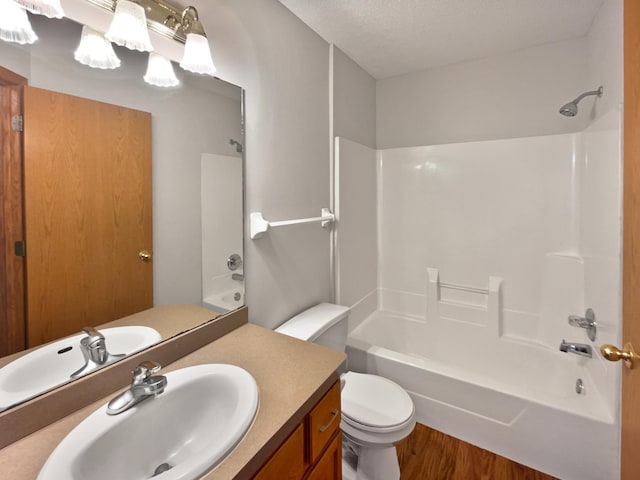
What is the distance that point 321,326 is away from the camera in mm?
1588

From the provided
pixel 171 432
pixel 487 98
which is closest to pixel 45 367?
pixel 171 432

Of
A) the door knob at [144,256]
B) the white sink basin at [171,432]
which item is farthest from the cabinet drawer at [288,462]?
the door knob at [144,256]

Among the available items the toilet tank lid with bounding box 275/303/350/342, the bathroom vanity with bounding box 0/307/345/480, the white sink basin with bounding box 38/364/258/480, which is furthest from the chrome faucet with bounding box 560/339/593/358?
the white sink basin with bounding box 38/364/258/480

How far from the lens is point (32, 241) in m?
0.77

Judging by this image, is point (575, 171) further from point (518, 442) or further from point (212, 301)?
point (212, 301)

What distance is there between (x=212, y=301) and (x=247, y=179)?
0.58m

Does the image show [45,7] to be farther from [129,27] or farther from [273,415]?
[273,415]

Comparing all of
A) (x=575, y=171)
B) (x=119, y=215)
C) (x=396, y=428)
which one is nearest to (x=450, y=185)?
(x=575, y=171)

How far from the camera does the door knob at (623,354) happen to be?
72 cm

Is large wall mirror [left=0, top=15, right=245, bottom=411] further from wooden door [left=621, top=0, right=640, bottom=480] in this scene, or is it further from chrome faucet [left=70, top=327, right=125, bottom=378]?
wooden door [left=621, top=0, right=640, bottom=480]

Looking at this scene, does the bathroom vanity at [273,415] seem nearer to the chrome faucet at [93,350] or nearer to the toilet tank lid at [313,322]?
the chrome faucet at [93,350]

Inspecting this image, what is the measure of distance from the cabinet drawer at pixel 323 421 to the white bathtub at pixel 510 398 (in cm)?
98

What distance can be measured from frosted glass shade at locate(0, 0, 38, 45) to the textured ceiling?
3.95ft

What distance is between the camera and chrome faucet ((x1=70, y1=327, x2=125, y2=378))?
0.86 m
